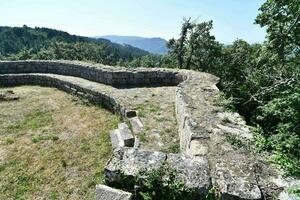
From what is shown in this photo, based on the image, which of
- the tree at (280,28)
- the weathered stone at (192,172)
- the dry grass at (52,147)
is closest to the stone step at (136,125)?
the dry grass at (52,147)

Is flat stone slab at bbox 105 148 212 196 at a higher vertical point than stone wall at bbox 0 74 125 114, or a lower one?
higher

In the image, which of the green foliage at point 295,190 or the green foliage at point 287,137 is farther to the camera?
the green foliage at point 287,137

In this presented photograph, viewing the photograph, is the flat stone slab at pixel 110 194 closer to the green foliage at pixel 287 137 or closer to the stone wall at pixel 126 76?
the green foliage at pixel 287 137

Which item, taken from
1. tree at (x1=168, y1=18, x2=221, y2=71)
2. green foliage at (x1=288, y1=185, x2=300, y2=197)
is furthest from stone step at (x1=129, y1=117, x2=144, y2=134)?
tree at (x1=168, y1=18, x2=221, y2=71)

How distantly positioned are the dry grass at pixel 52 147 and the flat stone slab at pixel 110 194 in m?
1.56

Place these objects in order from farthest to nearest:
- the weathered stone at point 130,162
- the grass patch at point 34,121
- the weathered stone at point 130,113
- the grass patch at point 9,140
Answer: the grass patch at point 34,121 < the weathered stone at point 130,113 < the grass patch at point 9,140 < the weathered stone at point 130,162

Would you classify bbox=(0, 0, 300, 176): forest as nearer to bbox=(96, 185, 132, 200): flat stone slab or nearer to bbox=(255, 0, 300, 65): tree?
bbox=(255, 0, 300, 65): tree

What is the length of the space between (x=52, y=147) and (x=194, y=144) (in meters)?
3.83

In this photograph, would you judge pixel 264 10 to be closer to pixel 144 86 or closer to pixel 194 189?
pixel 144 86

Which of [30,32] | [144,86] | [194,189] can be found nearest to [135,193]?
[194,189]

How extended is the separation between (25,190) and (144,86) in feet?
20.8

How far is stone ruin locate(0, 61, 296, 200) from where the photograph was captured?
367cm

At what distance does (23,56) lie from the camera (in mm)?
72188

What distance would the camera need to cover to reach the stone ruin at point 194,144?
12.1 ft
